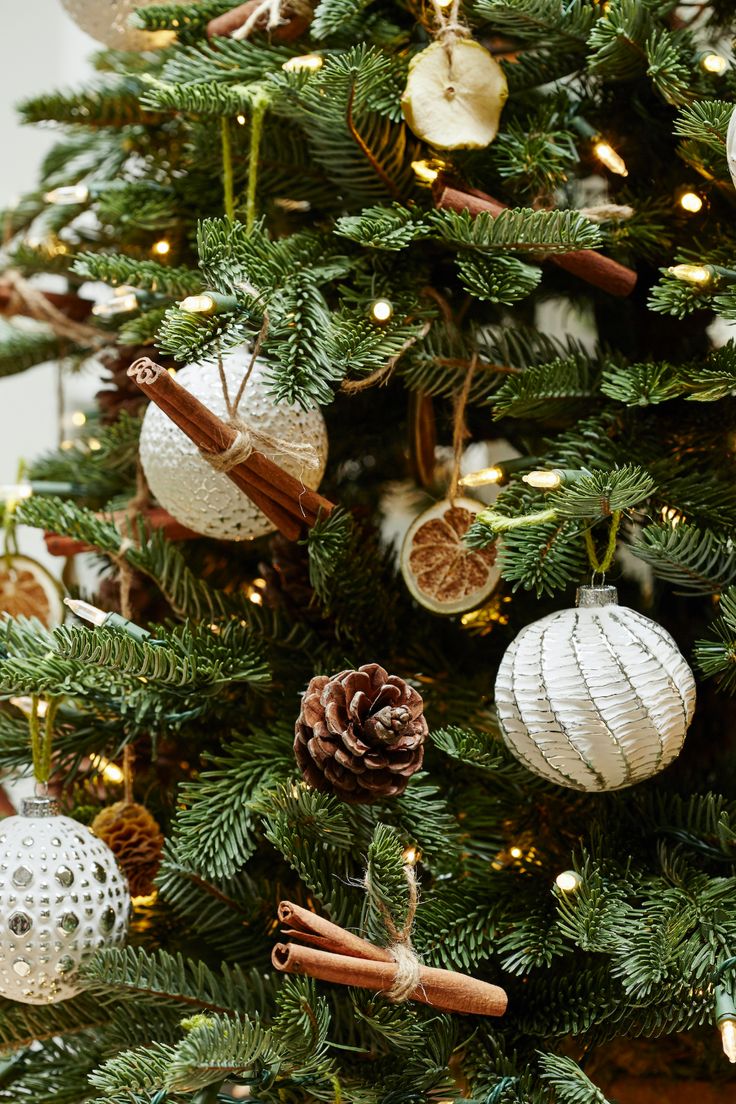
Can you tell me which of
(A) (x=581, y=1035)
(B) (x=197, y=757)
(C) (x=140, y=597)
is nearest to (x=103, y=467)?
(C) (x=140, y=597)

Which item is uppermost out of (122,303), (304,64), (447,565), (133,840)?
(304,64)

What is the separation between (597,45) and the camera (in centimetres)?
51

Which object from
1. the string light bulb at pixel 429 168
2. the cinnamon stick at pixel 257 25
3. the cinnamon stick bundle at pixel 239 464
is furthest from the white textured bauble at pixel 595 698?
the cinnamon stick at pixel 257 25

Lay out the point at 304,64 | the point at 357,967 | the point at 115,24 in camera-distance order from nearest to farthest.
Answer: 1. the point at 357,967
2. the point at 304,64
3. the point at 115,24

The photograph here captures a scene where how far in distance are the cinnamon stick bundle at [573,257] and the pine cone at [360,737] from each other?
9.1 inches

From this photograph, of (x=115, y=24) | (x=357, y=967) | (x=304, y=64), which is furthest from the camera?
(x=115, y=24)

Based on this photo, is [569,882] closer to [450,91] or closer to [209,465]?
[209,465]

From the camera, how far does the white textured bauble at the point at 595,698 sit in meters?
0.46

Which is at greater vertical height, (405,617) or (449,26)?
(449,26)

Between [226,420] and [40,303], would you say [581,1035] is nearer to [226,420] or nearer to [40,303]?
[226,420]

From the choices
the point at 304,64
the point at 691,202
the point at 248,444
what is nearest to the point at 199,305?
the point at 248,444

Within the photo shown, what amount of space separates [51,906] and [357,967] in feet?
0.55

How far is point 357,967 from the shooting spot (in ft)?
1.41

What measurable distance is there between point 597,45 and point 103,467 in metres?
0.39
